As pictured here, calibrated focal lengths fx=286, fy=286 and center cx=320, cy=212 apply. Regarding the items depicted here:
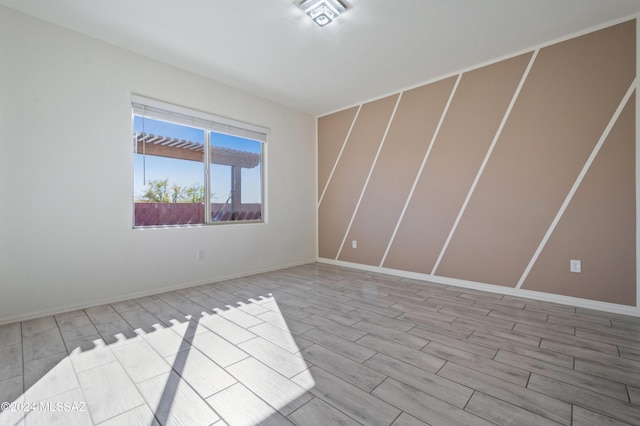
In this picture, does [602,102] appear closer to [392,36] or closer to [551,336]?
[392,36]

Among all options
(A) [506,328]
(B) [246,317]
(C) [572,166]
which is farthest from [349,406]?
(C) [572,166]

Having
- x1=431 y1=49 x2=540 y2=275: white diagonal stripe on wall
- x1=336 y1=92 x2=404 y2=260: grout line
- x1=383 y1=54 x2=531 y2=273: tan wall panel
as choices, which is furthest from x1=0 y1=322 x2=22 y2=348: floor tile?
x1=431 y1=49 x2=540 y2=275: white diagonal stripe on wall

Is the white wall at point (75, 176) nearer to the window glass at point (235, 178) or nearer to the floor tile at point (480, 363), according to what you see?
the window glass at point (235, 178)

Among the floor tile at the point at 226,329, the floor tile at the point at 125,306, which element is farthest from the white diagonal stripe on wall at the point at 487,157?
the floor tile at the point at 125,306

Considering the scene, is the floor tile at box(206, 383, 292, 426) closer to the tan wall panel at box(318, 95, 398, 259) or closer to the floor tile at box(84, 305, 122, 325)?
the floor tile at box(84, 305, 122, 325)

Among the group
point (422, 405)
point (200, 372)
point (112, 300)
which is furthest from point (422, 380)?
point (112, 300)

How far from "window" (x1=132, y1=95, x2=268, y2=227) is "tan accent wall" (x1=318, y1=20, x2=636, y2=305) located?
1.71 meters

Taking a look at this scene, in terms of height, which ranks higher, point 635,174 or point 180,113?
point 180,113

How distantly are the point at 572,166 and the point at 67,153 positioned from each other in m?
4.72

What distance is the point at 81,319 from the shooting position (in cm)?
241

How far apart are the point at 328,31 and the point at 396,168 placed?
1.98 m

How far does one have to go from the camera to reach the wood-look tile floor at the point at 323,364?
131cm

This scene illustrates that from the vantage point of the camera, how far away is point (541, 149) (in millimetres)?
2900

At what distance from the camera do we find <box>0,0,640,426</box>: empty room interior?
4.94 feet
